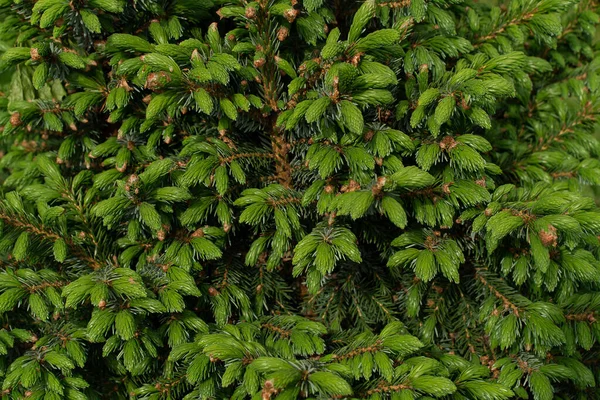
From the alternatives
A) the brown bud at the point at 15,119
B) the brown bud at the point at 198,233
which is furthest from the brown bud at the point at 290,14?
the brown bud at the point at 15,119

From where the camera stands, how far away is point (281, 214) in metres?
1.68

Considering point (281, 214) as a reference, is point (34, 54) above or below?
above

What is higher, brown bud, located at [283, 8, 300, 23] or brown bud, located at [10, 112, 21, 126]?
brown bud, located at [283, 8, 300, 23]

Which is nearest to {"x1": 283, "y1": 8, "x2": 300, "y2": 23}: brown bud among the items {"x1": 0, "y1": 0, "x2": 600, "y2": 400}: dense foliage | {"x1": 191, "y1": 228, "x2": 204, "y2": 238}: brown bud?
{"x1": 0, "y1": 0, "x2": 600, "y2": 400}: dense foliage

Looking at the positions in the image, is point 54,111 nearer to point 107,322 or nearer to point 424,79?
point 107,322

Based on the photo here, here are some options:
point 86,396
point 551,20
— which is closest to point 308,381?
point 86,396

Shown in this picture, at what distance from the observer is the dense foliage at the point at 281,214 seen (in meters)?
1.58

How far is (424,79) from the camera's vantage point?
1.74 m

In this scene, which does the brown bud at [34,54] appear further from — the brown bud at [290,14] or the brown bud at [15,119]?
the brown bud at [290,14]

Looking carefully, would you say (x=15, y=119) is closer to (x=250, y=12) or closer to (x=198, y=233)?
(x=198, y=233)

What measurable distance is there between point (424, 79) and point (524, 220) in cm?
53

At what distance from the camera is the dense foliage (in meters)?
1.58

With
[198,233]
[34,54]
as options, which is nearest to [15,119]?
[34,54]

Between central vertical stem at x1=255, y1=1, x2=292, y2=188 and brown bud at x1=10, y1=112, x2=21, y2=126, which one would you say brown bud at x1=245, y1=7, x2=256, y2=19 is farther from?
brown bud at x1=10, y1=112, x2=21, y2=126
